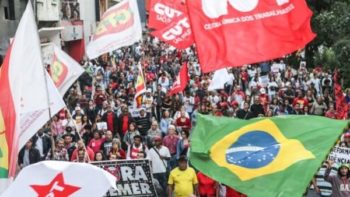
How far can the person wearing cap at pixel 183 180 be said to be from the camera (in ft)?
33.8

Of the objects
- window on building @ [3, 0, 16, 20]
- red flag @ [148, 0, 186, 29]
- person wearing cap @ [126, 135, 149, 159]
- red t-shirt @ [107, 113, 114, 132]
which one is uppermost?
window on building @ [3, 0, 16, 20]

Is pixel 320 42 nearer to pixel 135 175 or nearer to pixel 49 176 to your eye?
pixel 135 175

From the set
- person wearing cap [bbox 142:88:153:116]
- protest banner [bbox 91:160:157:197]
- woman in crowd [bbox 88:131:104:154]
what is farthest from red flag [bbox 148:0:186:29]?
protest banner [bbox 91:160:157:197]

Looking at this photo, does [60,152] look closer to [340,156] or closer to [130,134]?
[130,134]

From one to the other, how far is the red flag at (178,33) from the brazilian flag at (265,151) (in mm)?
8123

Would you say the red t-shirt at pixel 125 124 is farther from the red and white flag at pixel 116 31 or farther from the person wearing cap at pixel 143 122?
the red and white flag at pixel 116 31

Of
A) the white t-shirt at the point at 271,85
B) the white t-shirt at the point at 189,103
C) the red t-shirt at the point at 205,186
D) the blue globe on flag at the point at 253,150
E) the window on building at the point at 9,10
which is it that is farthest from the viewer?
the window on building at the point at 9,10

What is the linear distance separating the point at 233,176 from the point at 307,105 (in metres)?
9.92

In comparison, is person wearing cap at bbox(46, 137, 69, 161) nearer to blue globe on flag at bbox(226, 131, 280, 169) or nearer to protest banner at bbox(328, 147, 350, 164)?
protest banner at bbox(328, 147, 350, 164)

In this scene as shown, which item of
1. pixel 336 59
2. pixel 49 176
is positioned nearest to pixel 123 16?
pixel 336 59

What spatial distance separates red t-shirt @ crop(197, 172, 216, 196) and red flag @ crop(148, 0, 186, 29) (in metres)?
6.20

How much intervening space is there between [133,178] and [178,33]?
5.34 m

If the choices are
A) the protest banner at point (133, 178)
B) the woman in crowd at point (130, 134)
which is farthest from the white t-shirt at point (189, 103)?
the protest banner at point (133, 178)

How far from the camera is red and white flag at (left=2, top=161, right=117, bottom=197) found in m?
7.07
